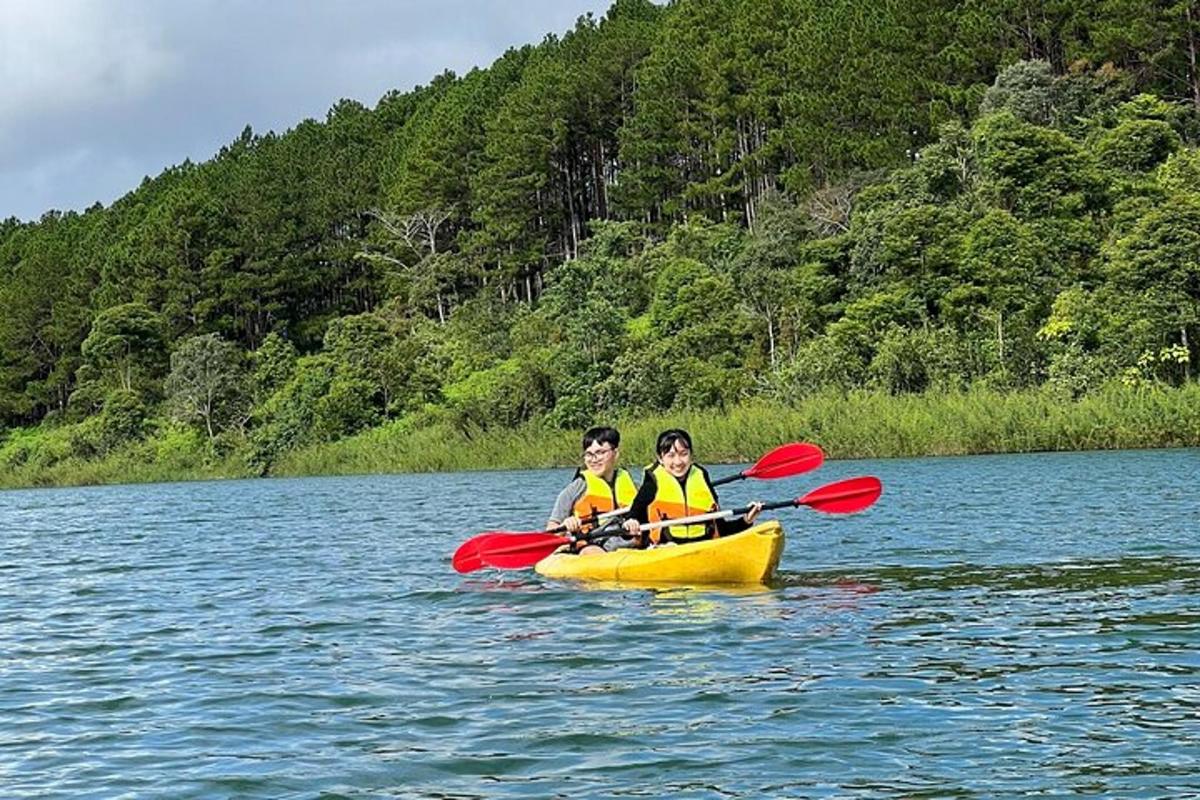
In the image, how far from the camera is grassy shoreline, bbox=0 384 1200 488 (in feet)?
88.0

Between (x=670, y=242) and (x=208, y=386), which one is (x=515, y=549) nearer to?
(x=670, y=242)

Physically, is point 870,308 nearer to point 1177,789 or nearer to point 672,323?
point 672,323

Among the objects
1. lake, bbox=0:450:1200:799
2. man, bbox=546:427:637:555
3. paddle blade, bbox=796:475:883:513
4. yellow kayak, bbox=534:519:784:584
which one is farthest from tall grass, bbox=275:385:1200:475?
yellow kayak, bbox=534:519:784:584

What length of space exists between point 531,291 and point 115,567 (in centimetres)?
4639

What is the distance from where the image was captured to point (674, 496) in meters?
11.1

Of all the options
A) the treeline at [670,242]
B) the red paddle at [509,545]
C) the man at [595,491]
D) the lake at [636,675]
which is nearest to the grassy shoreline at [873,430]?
the treeline at [670,242]

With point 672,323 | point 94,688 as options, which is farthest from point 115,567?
point 672,323

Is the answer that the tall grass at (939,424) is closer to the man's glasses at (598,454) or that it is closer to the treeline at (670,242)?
the treeline at (670,242)

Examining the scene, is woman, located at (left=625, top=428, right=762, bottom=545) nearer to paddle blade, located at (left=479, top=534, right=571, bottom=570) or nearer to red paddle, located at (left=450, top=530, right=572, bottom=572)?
red paddle, located at (left=450, top=530, right=572, bottom=572)

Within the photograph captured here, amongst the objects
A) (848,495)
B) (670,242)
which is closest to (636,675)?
(848,495)

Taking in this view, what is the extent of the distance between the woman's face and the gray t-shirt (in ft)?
2.84

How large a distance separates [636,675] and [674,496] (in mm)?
3768

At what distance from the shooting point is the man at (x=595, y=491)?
37.7ft

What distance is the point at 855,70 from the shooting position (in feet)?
152
